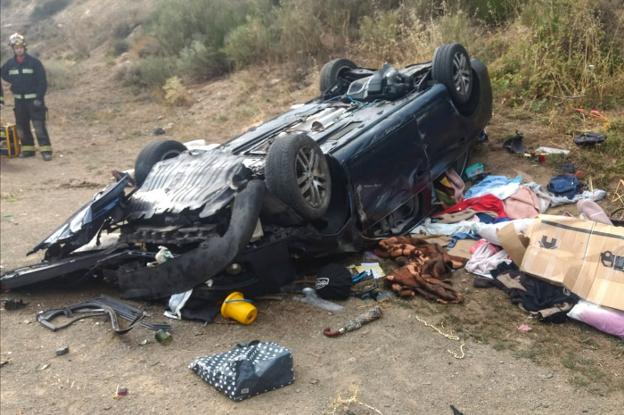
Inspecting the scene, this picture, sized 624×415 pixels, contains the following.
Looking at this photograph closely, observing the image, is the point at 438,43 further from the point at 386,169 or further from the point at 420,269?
the point at 420,269

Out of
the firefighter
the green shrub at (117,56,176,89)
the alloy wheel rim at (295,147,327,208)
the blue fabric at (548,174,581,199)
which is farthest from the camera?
the green shrub at (117,56,176,89)

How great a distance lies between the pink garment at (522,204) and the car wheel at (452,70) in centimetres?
109

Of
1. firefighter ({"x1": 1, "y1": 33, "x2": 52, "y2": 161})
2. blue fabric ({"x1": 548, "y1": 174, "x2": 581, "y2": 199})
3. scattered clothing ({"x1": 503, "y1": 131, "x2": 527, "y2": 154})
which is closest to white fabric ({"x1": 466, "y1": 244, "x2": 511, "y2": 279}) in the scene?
blue fabric ({"x1": 548, "y1": 174, "x2": 581, "y2": 199})

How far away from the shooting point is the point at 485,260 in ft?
17.0

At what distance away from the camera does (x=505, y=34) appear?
1015 cm

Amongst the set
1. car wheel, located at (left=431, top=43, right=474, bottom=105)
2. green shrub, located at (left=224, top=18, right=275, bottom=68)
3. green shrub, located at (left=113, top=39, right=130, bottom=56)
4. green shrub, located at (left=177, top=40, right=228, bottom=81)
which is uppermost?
car wheel, located at (left=431, top=43, right=474, bottom=105)

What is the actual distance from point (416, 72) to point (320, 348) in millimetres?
3445

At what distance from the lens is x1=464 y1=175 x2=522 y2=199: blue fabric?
672 cm

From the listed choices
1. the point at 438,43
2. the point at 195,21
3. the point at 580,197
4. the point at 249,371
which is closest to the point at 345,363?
the point at 249,371

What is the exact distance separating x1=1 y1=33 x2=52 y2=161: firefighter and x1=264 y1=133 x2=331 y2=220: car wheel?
26.3ft

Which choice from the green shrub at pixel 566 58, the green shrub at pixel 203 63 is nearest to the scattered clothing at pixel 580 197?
the green shrub at pixel 566 58

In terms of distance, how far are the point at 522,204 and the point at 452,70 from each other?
1.49 m

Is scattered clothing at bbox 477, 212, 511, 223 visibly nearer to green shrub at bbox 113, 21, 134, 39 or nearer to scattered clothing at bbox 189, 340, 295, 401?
scattered clothing at bbox 189, 340, 295, 401

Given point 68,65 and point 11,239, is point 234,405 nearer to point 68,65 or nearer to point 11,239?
point 11,239
